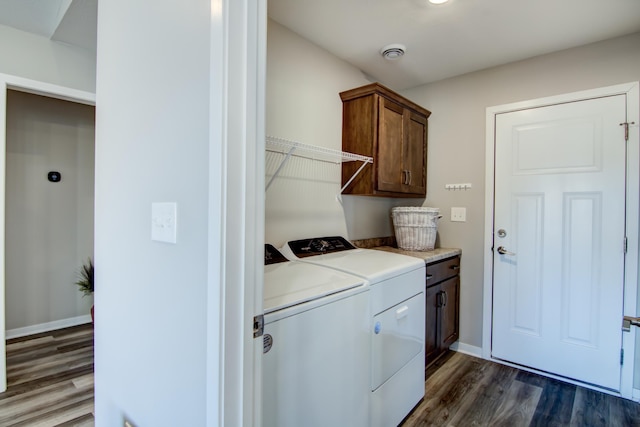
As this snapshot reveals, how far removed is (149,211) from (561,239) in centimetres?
255

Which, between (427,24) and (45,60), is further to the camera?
(45,60)

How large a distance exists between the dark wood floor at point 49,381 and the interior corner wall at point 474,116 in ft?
8.89

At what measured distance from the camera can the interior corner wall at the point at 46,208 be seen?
2873mm

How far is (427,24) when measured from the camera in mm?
1932

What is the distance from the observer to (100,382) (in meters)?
1.32

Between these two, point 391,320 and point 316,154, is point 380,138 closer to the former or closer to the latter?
point 316,154

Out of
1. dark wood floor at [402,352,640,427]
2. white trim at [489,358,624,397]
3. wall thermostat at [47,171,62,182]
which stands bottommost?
dark wood floor at [402,352,640,427]

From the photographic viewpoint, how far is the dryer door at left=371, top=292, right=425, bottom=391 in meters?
1.49

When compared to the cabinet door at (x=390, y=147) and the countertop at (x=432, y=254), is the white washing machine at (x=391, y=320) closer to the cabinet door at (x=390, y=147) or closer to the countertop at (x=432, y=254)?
the countertop at (x=432, y=254)

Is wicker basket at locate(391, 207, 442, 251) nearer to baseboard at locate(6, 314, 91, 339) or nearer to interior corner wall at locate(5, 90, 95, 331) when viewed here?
interior corner wall at locate(5, 90, 95, 331)

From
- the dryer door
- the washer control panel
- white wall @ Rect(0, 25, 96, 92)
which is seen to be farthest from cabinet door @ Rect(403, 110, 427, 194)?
white wall @ Rect(0, 25, 96, 92)

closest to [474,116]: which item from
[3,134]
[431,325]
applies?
[431,325]

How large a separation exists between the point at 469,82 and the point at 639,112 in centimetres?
109

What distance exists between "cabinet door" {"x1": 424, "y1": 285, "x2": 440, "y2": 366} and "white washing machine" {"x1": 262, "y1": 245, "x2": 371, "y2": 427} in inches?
34.6
